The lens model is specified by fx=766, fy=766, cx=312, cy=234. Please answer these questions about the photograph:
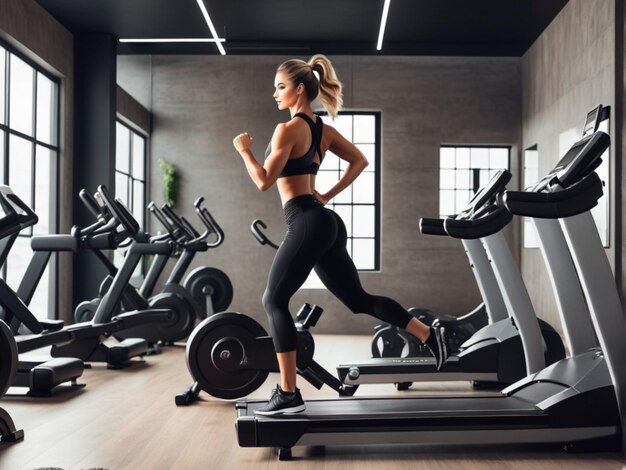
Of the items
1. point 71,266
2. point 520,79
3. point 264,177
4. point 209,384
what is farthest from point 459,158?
point 264,177

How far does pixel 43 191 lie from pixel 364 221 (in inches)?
155

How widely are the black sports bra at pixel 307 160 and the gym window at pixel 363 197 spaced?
251 inches

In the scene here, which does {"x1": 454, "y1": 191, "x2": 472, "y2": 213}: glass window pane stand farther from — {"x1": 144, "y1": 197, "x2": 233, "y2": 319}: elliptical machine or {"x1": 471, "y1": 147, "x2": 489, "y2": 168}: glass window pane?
{"x1": 144, "y1": 197, "x2": 233, "y2": 319}: elliptical machine

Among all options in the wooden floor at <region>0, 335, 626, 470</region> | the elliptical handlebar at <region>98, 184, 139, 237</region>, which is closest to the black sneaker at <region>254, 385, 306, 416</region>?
the wooden floor at <region>0, 335, 626, 470</region>

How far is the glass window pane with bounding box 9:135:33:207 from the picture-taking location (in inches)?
257

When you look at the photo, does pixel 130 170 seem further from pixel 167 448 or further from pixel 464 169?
pixel 167 448

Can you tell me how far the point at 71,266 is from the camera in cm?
794

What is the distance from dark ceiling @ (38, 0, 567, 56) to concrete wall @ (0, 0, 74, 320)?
0.20 metres

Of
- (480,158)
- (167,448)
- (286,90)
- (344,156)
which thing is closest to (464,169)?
(480,158)

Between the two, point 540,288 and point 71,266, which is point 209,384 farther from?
point 540,288

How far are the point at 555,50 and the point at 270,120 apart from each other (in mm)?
3459

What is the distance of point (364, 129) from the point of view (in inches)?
373

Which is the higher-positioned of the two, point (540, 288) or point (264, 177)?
point (264, 177)

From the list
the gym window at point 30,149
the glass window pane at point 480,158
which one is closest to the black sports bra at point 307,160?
the gym window at point 30,149
